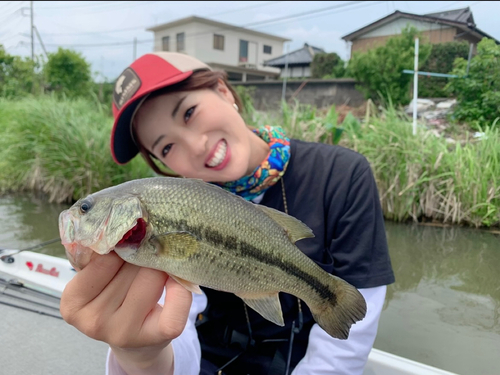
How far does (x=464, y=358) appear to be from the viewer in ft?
6.91

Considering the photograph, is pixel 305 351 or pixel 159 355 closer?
pixel 159 355

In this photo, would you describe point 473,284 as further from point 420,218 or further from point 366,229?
point 420,218

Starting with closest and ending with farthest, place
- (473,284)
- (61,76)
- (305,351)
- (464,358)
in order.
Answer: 1. (305,351)
2. (464,358)
3. (473,284)
4. (61,76)

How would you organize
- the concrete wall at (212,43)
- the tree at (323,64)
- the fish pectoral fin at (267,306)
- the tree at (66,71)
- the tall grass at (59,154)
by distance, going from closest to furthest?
1. the fish pectoral fin at (267,306)
2. the tall grass at (59,154)
3. the tree at (66,71)
4. the tree at (323,64)
5. the concrete wall at (212,43)

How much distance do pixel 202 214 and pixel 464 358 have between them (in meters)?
1.90

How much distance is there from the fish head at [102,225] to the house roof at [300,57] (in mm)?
33173

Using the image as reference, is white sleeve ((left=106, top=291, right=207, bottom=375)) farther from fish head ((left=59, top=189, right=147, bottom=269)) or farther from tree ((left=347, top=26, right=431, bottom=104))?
tree ((left=347, top=26, right=431, bottom=104))

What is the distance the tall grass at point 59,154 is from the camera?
7.14 m

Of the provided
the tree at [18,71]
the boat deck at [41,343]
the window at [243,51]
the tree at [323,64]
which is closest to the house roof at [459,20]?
the boat deck at [41,343]

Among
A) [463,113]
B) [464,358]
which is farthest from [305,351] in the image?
[463,113]

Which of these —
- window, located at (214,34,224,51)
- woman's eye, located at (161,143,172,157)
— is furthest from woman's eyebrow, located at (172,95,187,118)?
window, located at (214,34,224,51)

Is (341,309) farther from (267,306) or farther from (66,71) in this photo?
(66,71)

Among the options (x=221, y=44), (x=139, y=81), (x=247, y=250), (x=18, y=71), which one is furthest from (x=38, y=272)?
(x=221, y=44)

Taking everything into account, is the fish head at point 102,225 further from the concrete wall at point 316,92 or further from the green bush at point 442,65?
the concrete wall at point 316,92
